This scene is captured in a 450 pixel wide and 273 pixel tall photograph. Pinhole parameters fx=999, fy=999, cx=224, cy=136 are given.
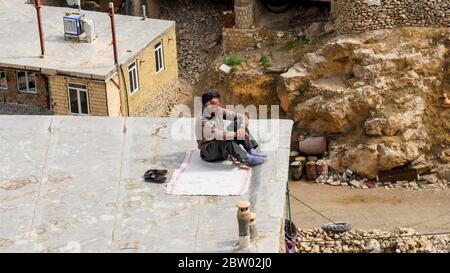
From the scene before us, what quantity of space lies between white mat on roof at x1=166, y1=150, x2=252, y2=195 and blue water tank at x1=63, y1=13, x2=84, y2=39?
11951mm

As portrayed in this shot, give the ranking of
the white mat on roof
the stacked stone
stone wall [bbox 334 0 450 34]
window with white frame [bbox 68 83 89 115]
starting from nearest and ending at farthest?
the white mat on roof
window with white frame [bbox 68 83 89 115]
stone wall [bbox 334 0 450 34]
the stacked stone

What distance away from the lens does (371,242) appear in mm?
24609

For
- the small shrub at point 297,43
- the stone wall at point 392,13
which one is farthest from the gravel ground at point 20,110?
the stone wall at point 392,13

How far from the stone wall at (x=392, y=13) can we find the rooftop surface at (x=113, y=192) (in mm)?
14748

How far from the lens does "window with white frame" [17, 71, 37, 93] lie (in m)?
26.0

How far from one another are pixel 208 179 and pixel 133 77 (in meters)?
11.8

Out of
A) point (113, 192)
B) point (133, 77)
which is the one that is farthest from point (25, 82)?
point (113, 192)

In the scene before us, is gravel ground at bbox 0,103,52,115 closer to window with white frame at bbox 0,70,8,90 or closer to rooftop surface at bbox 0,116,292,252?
window with white frame at bbox 0,70,8,90

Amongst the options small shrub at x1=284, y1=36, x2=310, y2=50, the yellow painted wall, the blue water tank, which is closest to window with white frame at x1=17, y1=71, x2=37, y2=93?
the blue water tank

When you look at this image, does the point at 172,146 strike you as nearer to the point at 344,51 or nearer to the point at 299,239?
the point at 299,239

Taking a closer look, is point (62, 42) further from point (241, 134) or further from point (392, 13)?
point (241, 134)

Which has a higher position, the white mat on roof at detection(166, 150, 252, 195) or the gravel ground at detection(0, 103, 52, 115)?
the white mat on roof at detection(166, 150, 252, 195)

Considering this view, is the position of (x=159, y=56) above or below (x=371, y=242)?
above

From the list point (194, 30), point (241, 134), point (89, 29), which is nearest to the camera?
point (241, 134)
